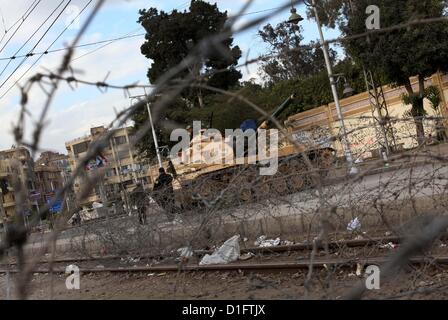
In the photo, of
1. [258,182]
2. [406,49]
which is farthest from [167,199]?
[406,49]

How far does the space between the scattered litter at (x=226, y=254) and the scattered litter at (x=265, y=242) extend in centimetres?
54

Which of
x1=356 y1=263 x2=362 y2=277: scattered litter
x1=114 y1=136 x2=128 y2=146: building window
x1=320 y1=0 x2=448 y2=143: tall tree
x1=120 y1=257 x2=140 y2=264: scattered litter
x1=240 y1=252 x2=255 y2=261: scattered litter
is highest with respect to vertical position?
x1=320 y1=0 x2=448 y2=143: tall tree

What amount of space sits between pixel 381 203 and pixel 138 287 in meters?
4.09

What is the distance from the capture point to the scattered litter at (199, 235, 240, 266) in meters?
9.59

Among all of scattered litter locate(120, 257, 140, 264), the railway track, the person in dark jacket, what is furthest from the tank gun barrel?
scattered litter locate(120, 257, 140, 264)

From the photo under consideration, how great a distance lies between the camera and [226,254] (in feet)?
A: 32.2

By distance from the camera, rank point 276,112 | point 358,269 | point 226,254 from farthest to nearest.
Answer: point 226,254 < point 276,112 < point 358,269

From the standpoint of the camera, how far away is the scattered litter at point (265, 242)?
10315mm

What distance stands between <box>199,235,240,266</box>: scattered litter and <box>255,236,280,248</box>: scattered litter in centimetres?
54

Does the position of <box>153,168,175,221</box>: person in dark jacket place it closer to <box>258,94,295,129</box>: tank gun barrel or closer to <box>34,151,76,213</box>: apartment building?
<box>258,94,295,129</box>: tank gun barrel

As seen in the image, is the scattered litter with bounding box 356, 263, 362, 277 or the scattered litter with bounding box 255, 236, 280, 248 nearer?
the scattered litter with bounding box 356, 263, 362, 277

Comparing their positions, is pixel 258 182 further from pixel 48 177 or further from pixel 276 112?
pixel 48 177

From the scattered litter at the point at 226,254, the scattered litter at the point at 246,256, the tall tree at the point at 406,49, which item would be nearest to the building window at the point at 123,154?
the scattered litter at the point at 226,254

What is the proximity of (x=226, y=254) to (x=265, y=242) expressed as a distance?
114 centimetres
